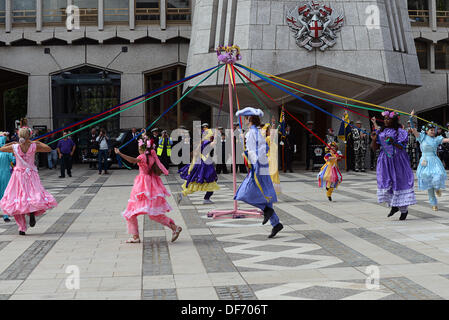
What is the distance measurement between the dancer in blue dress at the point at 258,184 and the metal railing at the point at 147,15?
2379 centimetres

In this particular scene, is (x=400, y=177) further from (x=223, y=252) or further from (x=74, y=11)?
(x=74, y=11)

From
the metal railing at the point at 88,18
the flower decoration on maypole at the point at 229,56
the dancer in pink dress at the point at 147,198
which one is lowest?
the dancer in pink dress at the point at 147,198

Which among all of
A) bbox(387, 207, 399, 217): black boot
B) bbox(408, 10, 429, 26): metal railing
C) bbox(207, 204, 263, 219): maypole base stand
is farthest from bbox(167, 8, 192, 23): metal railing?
bbox(387, 207, 399, 217): black boot

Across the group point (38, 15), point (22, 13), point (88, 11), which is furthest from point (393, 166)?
point (22, 13)

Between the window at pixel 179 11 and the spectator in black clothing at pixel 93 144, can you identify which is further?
the window at pixel 179 11

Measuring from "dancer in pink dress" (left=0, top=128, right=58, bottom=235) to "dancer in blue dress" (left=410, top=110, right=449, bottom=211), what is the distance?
6865mm

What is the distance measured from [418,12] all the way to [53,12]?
18.2m

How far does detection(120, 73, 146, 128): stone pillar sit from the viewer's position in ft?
105

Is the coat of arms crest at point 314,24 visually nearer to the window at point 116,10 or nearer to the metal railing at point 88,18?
the window at point 116,10

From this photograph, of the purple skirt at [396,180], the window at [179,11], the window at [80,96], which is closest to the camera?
the purple skirt at [396,180]

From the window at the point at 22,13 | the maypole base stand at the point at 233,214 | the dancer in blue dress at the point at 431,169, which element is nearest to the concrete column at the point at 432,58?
the window at the point at 22,13

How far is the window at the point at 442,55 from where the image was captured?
3354cm

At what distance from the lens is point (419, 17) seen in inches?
1304

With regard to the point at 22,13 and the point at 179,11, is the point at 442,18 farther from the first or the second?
the point at 22,13
